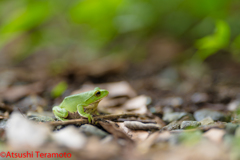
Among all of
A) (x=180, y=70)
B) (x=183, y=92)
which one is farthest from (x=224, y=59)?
(x=183, y=92)

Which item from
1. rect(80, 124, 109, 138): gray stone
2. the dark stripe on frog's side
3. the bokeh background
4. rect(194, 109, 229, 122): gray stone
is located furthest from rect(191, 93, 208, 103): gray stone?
rect(80, 124, 109, 138): gray stone

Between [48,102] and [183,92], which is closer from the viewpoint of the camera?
[48,102]

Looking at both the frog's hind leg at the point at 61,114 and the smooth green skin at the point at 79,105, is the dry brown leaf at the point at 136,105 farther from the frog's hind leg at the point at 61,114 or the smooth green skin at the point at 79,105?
the frog's hind leg at the point at 61,114

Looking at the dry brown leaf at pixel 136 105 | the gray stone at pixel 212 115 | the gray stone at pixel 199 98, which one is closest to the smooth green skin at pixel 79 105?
the dry brown leaf at pixel 136 105

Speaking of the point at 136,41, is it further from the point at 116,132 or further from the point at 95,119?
the point at 116,132

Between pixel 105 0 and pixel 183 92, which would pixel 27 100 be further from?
pixel 105 0

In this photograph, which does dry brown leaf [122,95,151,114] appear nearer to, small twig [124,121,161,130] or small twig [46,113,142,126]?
small twig [46,113,142,126]

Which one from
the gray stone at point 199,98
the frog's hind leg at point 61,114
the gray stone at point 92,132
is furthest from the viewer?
the gray stone at point 199,98
